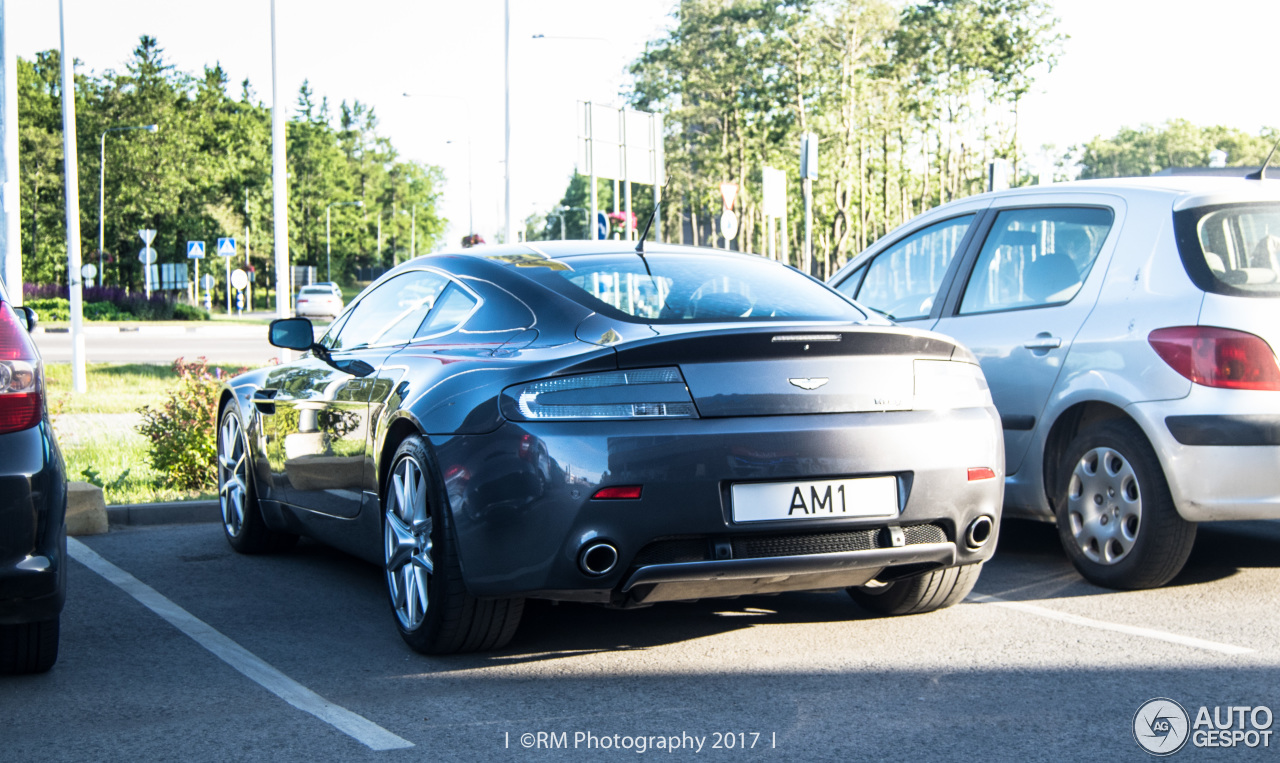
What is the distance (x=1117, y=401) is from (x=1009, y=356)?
2.41ft

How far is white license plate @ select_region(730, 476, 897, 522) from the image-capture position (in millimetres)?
4137

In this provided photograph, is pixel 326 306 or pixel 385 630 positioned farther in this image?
pixel 326 306

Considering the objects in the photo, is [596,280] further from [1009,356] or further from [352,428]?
[1009,356]

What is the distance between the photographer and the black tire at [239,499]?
261 inches

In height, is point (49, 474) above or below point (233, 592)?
above

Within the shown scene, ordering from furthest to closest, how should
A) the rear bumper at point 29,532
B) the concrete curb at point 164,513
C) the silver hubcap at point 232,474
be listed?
the concrete curb at point 164,513 < the silver hubcap at point 232,474 < the rear bumper at point 29,532

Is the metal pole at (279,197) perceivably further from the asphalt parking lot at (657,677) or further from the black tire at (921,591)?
the black tire at (921,591)

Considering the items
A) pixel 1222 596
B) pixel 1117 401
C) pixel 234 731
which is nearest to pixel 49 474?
pixel 234 731

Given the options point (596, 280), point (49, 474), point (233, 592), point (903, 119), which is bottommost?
point (233, 592)

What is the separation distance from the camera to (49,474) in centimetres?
408

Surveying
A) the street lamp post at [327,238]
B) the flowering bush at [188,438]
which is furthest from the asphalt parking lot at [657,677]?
the street lamp post at [327,238]

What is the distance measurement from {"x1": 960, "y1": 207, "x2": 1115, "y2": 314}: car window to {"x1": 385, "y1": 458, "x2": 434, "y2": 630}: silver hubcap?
3.02 metres

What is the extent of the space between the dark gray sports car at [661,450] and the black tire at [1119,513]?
→ 82 centimetres

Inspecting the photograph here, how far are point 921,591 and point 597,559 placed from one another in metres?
1.56
